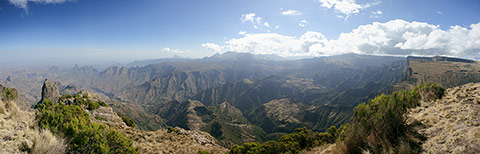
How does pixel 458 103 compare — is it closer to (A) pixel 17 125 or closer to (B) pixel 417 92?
(B) pixel 417 92

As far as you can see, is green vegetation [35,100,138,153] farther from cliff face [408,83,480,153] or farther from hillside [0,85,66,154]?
cliff face [408,83,480,153]

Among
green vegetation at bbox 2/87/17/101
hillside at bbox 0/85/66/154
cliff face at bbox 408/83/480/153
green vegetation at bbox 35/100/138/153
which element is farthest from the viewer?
green vegetation at bbox 2/87/17/101

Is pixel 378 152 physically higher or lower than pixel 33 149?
lower

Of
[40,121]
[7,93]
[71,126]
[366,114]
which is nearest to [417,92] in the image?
[366,114]

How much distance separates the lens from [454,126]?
8.02 meters

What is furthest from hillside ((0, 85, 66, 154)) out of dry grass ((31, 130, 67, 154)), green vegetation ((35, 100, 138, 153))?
green vegetation ((35, 100, 138, 153))

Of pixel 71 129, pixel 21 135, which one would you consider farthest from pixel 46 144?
pixel 71 129

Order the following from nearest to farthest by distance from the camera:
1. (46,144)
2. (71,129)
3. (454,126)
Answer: (46,144) → (454,126) → (71,129)

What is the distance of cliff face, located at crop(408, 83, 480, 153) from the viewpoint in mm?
6505

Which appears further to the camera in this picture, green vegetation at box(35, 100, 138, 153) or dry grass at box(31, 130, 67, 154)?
green vegetation at box(35, 100, 138, 153)

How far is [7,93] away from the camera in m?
9.02

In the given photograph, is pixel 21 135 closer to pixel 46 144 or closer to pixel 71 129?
pixel 46 144

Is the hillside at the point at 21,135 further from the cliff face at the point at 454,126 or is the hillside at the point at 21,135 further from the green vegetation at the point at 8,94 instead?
the cliff face at the point at 454,126

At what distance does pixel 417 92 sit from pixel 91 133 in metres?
23.0
